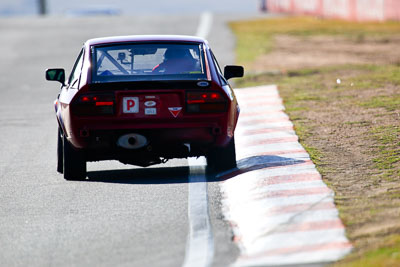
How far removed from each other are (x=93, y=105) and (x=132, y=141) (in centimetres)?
49

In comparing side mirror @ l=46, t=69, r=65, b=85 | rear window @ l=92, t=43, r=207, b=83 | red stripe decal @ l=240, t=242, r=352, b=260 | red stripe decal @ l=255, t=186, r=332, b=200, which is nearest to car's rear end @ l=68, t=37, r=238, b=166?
rear window @ l=92, t=43, r=207, b=83

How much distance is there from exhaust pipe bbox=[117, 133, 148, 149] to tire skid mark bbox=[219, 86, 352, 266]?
85 cm

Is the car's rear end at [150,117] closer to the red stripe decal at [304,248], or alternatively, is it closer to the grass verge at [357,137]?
the grass verge at [357,137]

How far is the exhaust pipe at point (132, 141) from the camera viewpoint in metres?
9.66

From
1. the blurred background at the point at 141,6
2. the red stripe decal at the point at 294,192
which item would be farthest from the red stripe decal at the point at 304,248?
the blurred background at the point at 141,6

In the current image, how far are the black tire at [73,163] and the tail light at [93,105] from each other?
0.49 meters

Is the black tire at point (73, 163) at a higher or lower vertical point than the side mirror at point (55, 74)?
lower

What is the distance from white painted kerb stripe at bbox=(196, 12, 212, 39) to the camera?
36.1 m

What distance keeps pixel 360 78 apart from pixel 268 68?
4.89 meters

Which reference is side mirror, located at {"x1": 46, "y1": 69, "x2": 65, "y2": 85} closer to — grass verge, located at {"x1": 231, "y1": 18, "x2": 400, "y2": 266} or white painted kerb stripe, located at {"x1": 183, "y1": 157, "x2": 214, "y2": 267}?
white painted kerb stripe, located at {"x1": 183, "y1": 157, "x2": 214, "y2": 267}

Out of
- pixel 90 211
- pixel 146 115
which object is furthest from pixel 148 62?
pixel 90 211

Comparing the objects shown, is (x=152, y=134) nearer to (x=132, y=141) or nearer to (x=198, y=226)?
(x=132, y=141)

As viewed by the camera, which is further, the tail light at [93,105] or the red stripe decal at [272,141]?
the red stripe decal at [272,141]

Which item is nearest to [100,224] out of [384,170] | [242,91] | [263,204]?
Result: [263,204]
